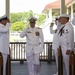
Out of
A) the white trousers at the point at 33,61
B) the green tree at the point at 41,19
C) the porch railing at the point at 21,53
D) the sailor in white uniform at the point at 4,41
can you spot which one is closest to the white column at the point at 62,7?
the green tree at the point at 41,19

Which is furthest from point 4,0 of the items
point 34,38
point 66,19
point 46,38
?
point 66,19

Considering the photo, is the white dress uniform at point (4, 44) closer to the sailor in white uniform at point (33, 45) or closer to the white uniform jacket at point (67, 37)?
the sailor in white uniform at point (33, 45)

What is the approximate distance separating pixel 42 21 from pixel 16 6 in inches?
36.2

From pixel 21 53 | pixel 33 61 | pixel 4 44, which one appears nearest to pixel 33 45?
pixel 33 61

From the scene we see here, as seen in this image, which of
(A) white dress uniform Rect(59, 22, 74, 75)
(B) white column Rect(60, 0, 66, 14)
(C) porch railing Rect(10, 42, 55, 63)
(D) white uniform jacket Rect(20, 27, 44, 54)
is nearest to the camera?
(A) white dress uniform Rect(59, 22, 74, 75)

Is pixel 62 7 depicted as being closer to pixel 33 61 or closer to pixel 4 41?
pixel 33 61

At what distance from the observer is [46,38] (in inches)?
316

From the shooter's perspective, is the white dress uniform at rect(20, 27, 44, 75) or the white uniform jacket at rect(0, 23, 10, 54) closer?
the white uniform jacket at rect(0, 23, 10, 54)

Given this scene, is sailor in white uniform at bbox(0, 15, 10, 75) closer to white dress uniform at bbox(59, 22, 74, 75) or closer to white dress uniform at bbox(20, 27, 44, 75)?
white dress uniform at bbox(20, 27, 44, 75)

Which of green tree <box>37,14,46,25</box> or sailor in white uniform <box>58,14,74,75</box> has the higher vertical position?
green tree <box>37,14,46,25</box>

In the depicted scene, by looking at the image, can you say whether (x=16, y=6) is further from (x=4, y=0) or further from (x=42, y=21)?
(x=42, y=21)

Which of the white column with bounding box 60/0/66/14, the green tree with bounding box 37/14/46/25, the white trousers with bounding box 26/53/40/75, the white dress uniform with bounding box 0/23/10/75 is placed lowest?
the white trousers with bounding box 26/53/40/75

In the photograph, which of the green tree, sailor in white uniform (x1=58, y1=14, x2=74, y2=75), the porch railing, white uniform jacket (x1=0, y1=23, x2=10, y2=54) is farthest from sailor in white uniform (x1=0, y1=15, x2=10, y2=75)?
the porch railing

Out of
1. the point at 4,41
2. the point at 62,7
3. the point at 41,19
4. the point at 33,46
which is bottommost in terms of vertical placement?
the point at 33,46
